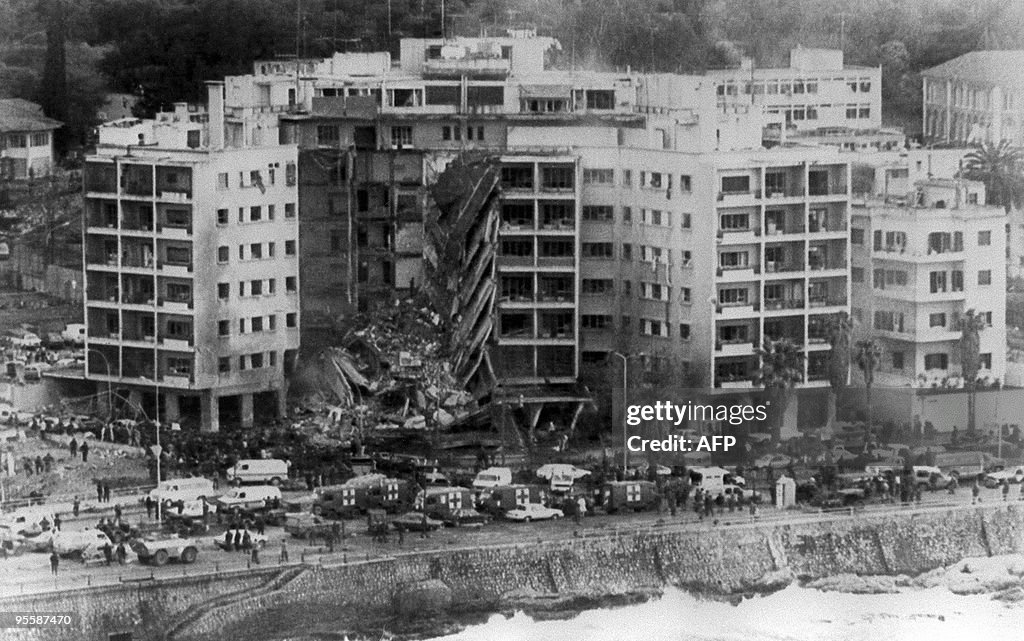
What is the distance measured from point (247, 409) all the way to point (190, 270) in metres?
1.23

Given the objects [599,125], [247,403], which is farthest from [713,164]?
[247,403]

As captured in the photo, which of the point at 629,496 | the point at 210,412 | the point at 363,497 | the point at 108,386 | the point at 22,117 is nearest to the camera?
the point at 363,497

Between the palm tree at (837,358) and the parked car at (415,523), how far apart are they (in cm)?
363

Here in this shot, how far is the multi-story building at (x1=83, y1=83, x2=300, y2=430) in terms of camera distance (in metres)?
32.7

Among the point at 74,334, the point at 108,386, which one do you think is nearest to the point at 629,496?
the point at 108,386

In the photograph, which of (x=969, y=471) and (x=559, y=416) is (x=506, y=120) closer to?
(x=559, y=416)

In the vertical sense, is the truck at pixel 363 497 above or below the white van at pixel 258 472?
below

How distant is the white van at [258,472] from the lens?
1261 inches

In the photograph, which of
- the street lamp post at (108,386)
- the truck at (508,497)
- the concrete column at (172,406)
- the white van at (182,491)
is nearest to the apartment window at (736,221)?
the truck at (508,497)

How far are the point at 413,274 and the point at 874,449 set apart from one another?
3951 mm

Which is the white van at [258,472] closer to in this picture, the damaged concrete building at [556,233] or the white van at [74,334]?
the damaged concrete building at [556,233]

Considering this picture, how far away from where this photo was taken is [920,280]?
111 ft

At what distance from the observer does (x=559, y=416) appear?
33.3 m

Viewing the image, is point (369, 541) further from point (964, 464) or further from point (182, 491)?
point (964, 464)
